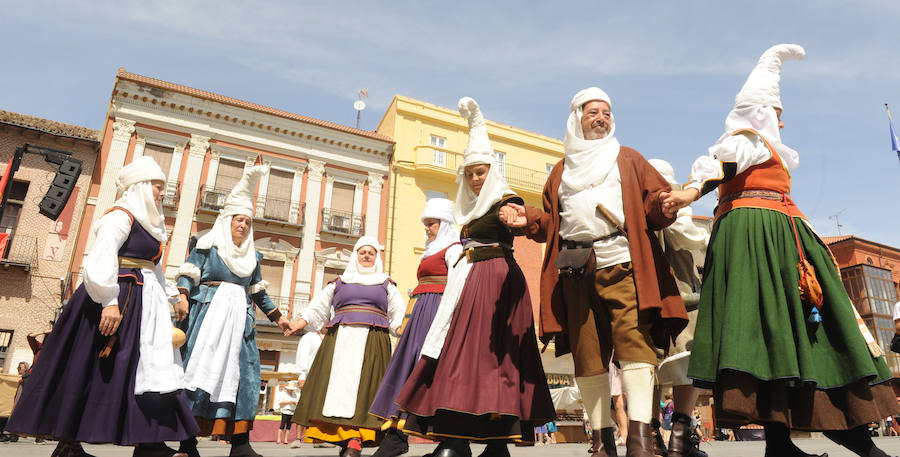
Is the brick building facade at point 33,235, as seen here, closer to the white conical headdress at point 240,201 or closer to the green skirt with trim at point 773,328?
the white conical headdress at point 240,201

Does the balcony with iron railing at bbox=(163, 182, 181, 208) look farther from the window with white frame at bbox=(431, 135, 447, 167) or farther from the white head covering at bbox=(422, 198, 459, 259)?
the white head covering at bbox=(422, 198, 459, 259)

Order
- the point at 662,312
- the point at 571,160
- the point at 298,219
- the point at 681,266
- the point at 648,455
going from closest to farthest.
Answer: the point at 648,455
the point at 662,312
the point at 571,160
the point at 681,266
the point at 298,219

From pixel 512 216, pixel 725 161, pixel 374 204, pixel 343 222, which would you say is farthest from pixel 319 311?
pixel 374 204

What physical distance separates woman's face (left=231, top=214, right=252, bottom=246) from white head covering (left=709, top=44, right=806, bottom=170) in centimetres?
416

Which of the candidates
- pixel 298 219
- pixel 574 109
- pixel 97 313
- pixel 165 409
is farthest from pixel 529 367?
pixel 298 219

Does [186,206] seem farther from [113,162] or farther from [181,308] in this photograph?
[181,308]

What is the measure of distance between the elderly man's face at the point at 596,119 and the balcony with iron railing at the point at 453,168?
65.4 ft

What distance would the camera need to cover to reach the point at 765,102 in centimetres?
329

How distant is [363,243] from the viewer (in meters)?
5.95

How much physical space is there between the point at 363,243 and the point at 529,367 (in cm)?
292

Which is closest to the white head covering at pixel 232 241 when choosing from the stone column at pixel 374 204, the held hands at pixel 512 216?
the held hands at pixel 512 216

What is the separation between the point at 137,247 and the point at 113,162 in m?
18.6

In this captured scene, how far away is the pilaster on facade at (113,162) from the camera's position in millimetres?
19531

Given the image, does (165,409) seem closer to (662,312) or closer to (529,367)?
(529,367)
